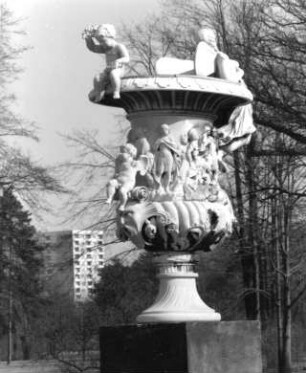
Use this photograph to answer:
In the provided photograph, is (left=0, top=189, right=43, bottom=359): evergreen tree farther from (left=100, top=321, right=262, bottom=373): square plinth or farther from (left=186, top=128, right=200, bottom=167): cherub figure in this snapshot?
(left=100, top=321, right=262, bottom=373): square plinth

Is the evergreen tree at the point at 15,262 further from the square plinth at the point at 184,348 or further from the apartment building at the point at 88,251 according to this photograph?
the square plinth at the point at 184,348

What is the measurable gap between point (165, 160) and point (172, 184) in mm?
221

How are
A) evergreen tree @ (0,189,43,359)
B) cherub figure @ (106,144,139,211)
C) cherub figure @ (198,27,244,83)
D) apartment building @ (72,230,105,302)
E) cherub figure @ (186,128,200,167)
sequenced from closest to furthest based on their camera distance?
cherub figure @ (106,144,139,211), cherub figure @ (186,128,200,167), cherub figure @ (198,27,244,83), apartment building @ (72,230,105,302), evergreen tree @ (0,189,43,359)

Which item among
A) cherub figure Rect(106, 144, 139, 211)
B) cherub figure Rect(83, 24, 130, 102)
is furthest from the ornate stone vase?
cherub figure Rect(83, 24, 130, 102)

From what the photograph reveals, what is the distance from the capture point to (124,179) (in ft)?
29.5

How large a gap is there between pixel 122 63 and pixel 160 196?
122cm

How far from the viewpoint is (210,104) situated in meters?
9.26

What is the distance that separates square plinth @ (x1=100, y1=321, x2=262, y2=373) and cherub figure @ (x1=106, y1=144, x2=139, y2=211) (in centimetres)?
111

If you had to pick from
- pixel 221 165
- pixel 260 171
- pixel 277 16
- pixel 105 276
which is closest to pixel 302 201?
pixel 260 171

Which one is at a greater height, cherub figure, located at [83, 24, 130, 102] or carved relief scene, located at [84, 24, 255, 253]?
cherub figure, located at [83, 24, 130, 102]

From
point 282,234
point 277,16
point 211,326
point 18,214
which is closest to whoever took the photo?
point 211,326

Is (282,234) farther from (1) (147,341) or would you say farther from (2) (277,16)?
(1) (147,341)

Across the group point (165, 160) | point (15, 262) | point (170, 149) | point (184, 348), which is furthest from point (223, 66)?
point (15, 262)

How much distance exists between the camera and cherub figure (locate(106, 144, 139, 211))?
29.3ft
